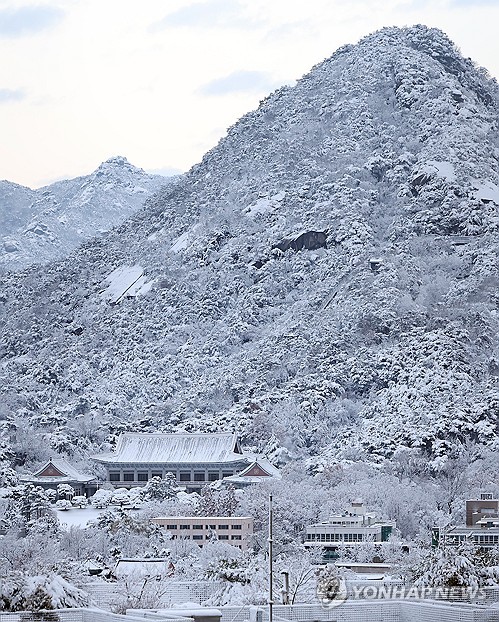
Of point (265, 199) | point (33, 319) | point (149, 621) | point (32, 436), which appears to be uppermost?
point (265, 199)

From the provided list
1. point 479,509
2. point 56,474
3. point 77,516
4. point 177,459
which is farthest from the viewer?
point 177,459

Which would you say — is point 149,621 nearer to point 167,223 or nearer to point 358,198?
point 358,198

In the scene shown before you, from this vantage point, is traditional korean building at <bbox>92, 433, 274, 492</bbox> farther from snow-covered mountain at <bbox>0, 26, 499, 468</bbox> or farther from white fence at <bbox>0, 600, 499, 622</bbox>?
white fence at <bbox>0, 600, 499, 622</bbox>

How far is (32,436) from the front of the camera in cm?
12575

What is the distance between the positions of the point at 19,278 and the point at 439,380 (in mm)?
60836

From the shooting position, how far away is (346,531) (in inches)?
3145

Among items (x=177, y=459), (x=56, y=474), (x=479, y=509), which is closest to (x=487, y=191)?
(x=177, y=459)

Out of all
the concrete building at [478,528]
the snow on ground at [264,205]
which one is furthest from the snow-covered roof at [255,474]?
the snow on ground at [264,205]

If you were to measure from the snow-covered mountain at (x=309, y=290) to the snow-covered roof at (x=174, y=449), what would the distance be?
335cm

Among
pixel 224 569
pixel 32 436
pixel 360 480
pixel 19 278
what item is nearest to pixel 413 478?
pixel 360 480

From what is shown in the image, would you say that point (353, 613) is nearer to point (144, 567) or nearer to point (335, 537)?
point (144, 567)

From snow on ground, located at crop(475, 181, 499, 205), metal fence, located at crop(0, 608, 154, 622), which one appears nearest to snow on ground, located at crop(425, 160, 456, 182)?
snow on ground, located at crop(475, 181, 499, 205)

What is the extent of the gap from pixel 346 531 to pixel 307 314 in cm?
6102

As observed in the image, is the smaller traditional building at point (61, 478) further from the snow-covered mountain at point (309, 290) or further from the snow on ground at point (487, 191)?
the snow on ground at point (487, 191)
